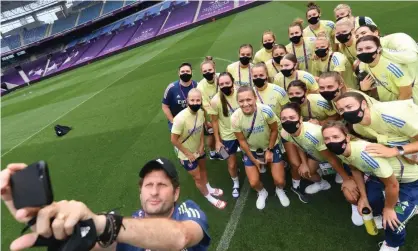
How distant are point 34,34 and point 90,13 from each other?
28.5 feet

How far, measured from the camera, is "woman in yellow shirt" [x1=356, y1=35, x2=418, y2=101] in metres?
4.65

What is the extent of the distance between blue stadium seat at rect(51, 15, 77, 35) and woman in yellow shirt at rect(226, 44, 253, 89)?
141 feet

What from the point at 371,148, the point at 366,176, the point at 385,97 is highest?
the point at 371,148

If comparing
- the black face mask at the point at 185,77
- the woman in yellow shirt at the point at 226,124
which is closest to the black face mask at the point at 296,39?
the woman in yellow shirt at the point at 226,124

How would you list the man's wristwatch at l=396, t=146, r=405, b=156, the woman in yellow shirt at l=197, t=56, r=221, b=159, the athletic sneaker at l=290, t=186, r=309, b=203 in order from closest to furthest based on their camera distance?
the man's wristwatch at l=396, t=146, r=405, b=156, the athletic sneaker at l=290, t=186, r=309, b=203, the woman in yellow shirt at l=197, t=56, r=221, b=159

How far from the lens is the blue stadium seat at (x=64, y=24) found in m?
43.7

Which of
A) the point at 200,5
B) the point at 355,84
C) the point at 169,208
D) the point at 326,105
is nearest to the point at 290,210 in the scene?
the point at 326,105

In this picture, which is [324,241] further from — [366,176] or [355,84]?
[355,84]

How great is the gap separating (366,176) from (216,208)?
109 inches

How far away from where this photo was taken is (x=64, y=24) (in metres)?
45.0

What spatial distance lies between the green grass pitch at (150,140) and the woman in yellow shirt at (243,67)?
77.8 inches

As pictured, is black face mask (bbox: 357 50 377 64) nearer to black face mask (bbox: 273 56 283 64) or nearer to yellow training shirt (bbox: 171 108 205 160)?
black face mask (bbox: 273 56 283 64)

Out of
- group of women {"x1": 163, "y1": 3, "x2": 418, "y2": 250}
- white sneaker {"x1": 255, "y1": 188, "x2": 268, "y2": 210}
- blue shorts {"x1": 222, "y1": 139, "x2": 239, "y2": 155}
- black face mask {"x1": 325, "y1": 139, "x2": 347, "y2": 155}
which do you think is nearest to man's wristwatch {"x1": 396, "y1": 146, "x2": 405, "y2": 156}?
group of women {"x1": 163, "y1": 3, "x2": 418, "y2": 250}

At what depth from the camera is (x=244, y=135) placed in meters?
5.38
